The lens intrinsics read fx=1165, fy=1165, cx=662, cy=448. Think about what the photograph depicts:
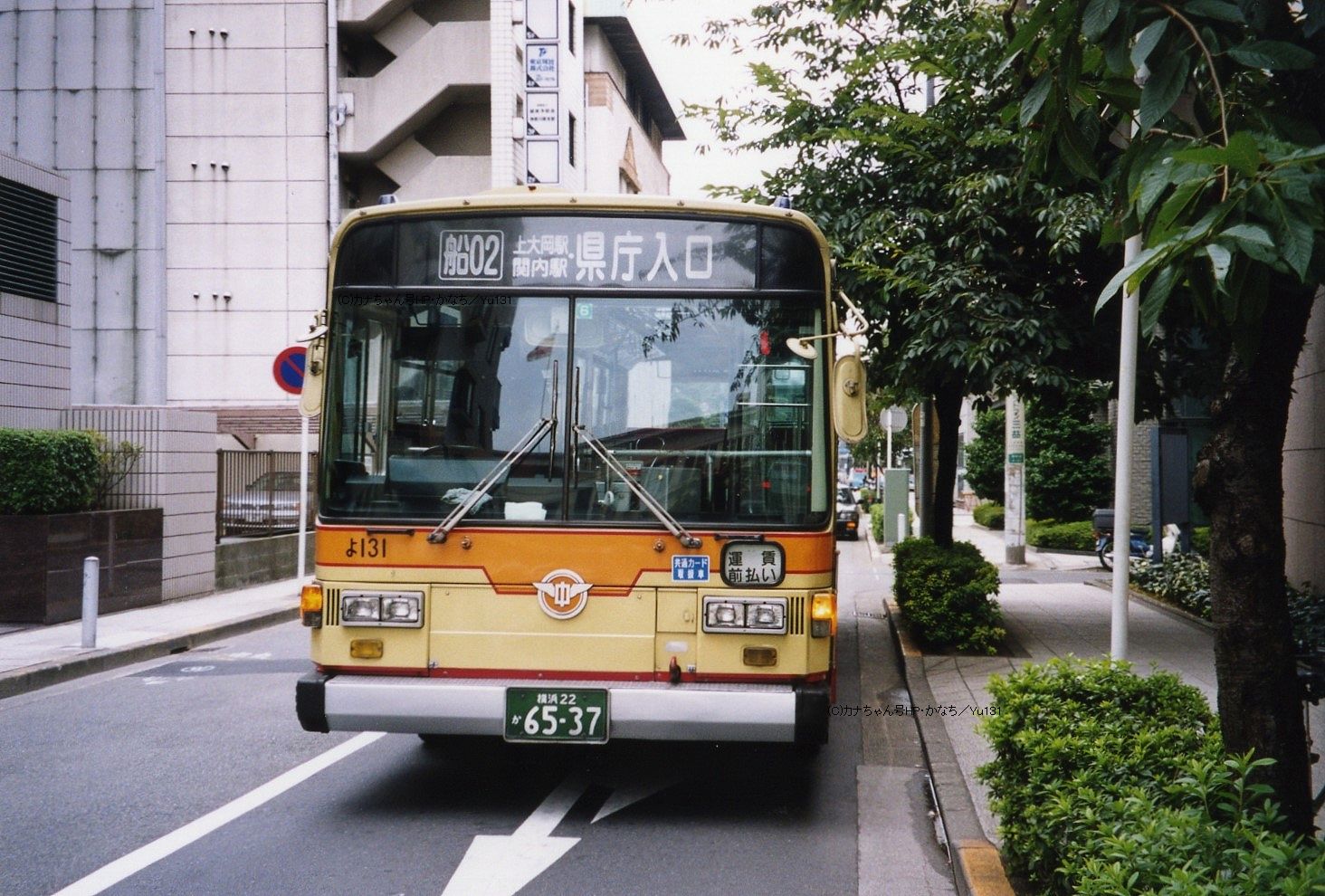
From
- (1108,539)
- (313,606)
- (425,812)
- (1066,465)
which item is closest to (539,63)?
Answer: (1066,465)

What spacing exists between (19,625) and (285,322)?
19548mm

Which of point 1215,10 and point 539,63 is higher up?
point 539,63

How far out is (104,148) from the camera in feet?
100

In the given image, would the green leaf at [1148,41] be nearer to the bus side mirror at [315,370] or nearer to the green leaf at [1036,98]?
the green leaf at [1036,98]

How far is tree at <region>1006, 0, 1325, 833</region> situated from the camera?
265cm

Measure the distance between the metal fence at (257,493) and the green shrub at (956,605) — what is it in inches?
404

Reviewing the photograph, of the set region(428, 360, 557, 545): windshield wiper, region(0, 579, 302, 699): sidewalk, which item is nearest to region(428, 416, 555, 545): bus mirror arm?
region(428, 360, 557, 545): windshield wiper

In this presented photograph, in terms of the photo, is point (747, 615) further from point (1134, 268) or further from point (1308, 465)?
point (1308, 465)

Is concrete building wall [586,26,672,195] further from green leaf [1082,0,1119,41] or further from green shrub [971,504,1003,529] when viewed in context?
green leaf [1082,0,1119,41]

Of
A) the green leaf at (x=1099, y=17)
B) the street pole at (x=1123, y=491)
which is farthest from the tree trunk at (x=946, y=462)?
the green leaf at (x=1099, y=17)

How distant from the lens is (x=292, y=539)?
1905cm

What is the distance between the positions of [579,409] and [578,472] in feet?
1.07

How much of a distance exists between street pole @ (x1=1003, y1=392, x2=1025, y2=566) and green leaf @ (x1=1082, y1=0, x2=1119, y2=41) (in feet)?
61.8

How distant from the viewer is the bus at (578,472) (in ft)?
19.1
